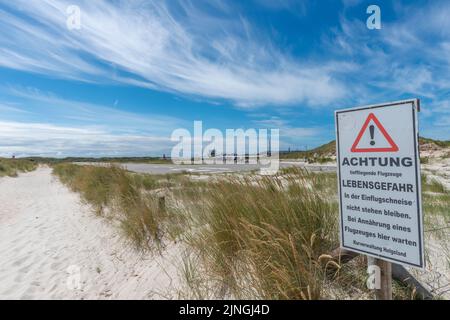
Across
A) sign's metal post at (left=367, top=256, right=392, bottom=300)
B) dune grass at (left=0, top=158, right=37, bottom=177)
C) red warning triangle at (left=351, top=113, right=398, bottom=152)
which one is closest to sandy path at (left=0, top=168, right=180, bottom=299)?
sign's metal post at (left=367, top=256, right=392, bottom=300)

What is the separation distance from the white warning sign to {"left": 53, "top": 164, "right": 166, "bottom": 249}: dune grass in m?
3.32

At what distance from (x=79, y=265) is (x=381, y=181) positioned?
4630 millimetres

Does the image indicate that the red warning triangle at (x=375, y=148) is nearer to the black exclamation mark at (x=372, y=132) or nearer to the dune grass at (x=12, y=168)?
the black exclamation mark at (x=372, y=132)

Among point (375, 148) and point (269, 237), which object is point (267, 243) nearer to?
point (269, 237)

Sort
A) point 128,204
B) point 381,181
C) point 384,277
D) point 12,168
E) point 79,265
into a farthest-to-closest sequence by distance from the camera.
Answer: point 12,168, point 128,204, point 79,265, point 384,277, point 381,181

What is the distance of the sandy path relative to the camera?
326 cm

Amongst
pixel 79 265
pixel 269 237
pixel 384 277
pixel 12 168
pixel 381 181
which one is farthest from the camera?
pixel 12 168

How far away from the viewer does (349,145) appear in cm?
186

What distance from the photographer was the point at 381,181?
65.8 inches

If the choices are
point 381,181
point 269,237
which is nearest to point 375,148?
point 381,181

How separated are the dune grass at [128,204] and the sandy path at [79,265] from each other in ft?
1.00

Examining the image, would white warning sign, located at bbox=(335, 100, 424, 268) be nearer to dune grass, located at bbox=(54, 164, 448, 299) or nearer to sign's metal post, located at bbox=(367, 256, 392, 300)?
sign's metal post, located at bbox=(367, 256, 392, 300)

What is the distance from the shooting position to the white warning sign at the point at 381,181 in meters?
1.53

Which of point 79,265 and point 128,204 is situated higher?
point 128,204
